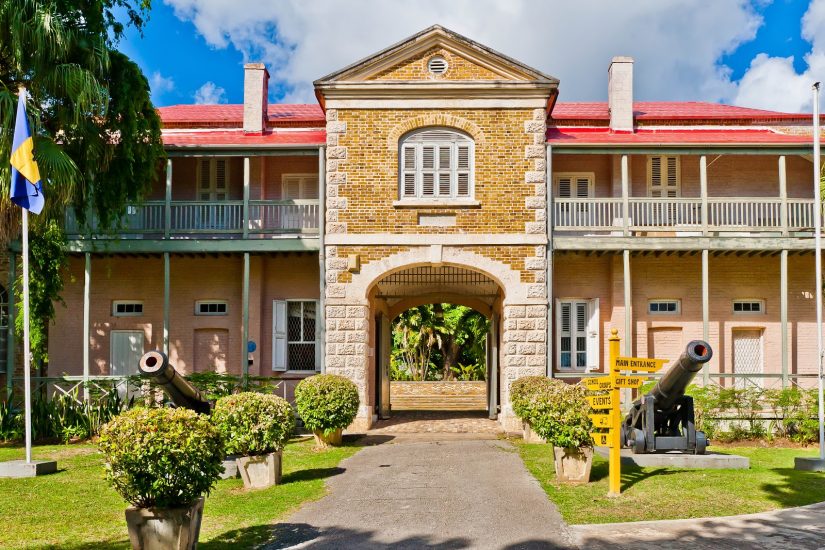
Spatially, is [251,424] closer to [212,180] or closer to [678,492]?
[678,492]

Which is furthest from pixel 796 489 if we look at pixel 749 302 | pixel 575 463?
pixel 749 302

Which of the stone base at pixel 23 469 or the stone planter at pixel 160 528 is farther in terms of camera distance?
the stone base at pixel 23 469

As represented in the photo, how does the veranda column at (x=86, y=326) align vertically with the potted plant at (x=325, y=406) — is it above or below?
above

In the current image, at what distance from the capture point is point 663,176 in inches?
782

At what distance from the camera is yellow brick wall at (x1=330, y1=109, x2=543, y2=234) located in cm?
1798

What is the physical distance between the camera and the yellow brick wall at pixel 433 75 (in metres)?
18.2

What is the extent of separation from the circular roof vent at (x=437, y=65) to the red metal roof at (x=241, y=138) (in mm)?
2689

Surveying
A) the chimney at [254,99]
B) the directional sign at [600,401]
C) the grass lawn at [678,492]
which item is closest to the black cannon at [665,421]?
the grass lawn at [678,492]

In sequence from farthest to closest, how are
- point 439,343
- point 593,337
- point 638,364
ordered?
point 439,343, point 593,337, point 638,364

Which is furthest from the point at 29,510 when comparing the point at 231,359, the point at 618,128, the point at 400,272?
the point at 618,128

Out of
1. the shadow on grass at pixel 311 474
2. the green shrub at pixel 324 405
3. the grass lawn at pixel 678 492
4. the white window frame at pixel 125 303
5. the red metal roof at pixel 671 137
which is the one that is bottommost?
the shadow on grass at pixel 311 474

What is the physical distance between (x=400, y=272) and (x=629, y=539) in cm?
1218

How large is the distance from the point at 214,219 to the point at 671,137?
393 inches

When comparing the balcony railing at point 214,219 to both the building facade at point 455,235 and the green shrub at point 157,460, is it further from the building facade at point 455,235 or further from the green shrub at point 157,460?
the green shrub at point 157,460
